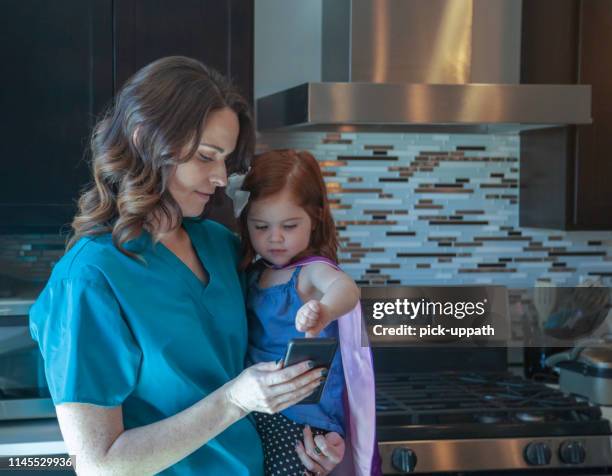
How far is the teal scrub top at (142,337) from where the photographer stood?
4.43 feet

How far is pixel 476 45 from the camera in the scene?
278cm

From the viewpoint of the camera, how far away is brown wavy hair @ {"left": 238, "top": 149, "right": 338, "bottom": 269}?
182 cm

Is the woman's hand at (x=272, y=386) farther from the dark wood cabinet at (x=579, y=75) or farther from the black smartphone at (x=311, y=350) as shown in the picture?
the dark wood cabinet at (x=579, y=75)

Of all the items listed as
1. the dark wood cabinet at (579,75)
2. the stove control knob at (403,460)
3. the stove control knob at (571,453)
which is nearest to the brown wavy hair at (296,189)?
the stove control knob at (403,460)

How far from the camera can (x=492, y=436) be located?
2408 mm

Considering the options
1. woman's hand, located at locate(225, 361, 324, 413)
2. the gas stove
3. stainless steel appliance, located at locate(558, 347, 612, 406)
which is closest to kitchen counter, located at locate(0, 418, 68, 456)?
the gas stove

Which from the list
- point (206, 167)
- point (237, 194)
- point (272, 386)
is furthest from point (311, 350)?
point (237, 194)

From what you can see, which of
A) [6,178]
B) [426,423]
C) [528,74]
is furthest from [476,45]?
[6,178]

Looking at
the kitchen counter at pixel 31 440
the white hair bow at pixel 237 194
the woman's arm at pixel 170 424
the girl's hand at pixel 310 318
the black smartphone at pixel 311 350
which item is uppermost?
the white hair bow at pixel 237 194

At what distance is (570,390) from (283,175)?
4.99ft

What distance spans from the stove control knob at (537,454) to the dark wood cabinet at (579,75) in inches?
32.1

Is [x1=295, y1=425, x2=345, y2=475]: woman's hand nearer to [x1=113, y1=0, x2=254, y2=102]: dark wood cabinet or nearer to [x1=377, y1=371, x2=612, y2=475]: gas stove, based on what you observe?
[x1=377, y1=371, x2=612, y2=475]: gas stove

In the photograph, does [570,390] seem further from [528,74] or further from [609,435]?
[528,74]

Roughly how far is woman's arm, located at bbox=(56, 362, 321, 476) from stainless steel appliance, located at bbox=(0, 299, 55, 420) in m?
1.03
